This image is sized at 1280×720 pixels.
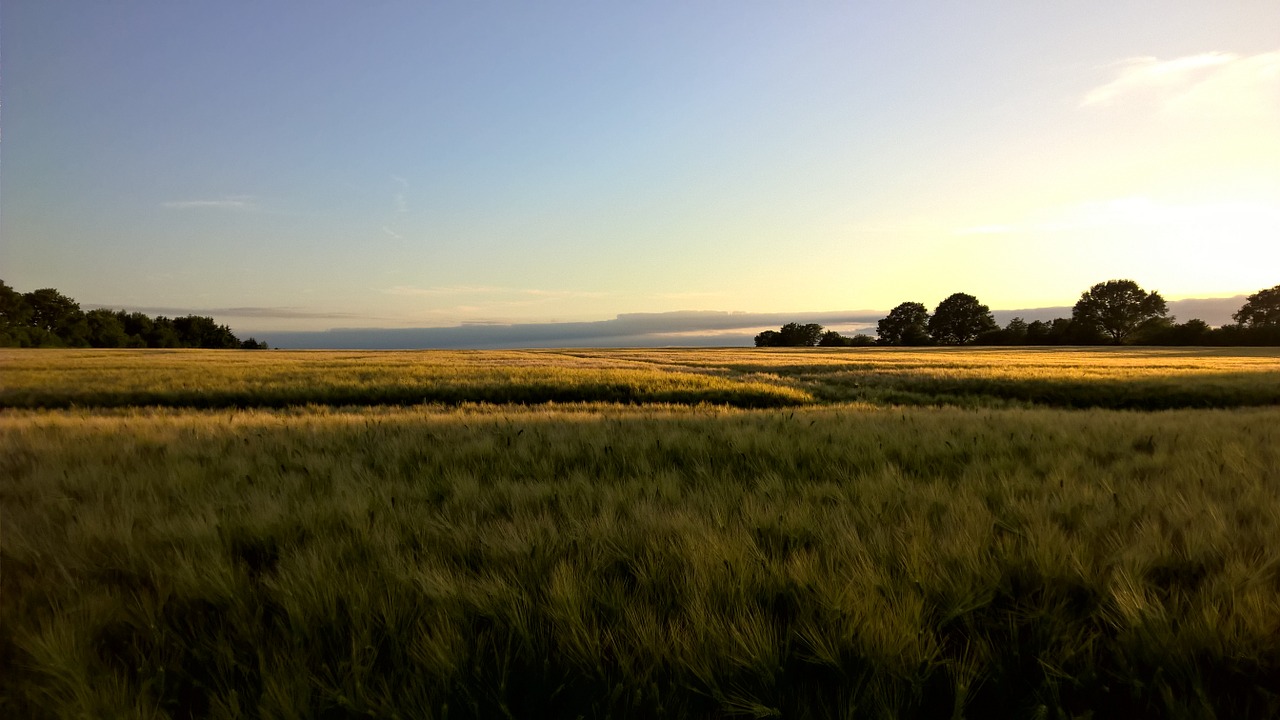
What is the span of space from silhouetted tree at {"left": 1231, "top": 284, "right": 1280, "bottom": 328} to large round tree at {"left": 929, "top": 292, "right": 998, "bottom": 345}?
91.9ft

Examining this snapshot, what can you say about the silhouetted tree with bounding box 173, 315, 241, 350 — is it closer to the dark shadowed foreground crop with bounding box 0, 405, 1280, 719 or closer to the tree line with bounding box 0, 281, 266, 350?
the tree line with bounding box 0, 281, 266, 350

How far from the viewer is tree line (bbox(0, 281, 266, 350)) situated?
232ft

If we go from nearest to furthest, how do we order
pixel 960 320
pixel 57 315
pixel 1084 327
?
pixel 1084 327
pixel 57 315
pixel 960 320

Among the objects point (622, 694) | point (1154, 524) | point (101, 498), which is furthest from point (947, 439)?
point (101, 498)

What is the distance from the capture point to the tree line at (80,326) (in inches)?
2781

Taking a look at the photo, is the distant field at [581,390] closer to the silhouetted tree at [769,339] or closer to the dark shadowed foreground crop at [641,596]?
the dark shadowed foreground crop at [641,596]

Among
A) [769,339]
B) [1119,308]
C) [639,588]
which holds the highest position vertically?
[1119,308]

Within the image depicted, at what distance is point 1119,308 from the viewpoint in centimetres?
7781

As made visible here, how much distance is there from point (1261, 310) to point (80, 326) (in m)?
176

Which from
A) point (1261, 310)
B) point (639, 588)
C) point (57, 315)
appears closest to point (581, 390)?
point (639, 588)

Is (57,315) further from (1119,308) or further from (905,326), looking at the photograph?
(1119,308)

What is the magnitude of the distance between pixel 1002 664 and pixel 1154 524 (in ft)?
4.86

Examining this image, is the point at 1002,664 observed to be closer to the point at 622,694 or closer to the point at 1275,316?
the point at 622,694

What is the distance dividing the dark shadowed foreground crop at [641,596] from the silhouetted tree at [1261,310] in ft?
336
